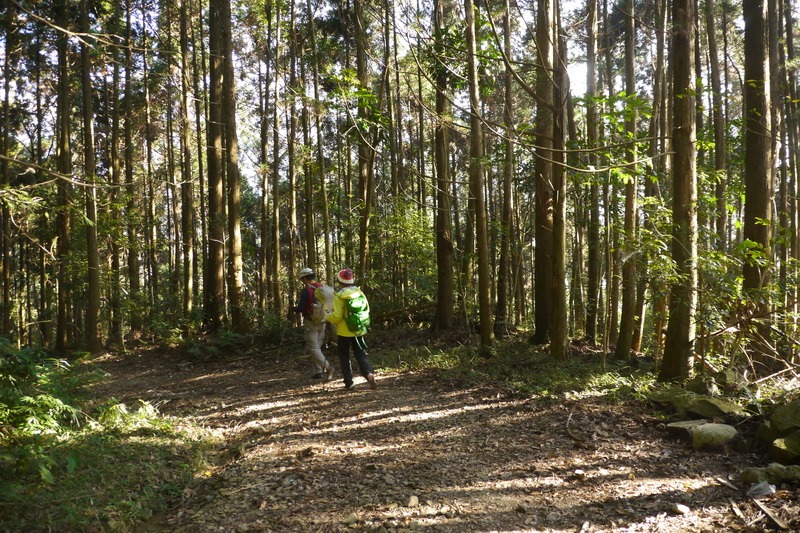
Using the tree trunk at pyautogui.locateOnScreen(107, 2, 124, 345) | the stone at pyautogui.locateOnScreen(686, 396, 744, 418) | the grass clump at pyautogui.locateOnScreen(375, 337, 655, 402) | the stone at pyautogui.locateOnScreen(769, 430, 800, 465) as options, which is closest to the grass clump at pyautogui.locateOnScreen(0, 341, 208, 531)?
the grass clump at pyautogui.locateOnScreen(375, 337, 655, 402)

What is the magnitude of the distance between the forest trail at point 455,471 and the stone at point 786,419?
347 millimetres

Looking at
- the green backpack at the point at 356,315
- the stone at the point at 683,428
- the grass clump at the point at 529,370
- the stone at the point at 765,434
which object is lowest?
the grass clump at the point at 529,370

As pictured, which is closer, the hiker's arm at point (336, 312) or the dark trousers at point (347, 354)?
the hiker's arm at point (336, 312)

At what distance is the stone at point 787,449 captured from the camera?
164 inches

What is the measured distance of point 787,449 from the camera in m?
4.21

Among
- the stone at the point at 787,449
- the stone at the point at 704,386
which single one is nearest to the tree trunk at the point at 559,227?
the stone at the point at 704,386

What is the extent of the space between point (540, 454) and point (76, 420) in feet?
16.1

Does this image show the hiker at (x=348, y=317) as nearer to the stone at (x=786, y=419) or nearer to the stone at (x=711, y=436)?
the stone at (x=711, y=436)

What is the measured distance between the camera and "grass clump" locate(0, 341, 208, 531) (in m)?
3.76

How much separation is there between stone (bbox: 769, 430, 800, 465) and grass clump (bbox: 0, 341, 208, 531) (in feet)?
16.8

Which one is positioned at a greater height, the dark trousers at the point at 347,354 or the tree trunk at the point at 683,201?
the tree trunk at the point at 683,201

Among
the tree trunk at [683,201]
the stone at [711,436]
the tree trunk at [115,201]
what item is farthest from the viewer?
the tree trunk at [115,201]

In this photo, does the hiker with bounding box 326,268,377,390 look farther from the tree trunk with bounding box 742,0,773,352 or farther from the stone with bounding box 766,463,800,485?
the tree trunk with bounding box 742,0,773,352

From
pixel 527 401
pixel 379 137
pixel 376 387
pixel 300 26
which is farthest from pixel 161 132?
pixel 527 401
